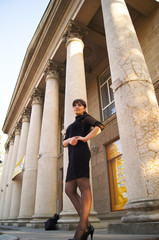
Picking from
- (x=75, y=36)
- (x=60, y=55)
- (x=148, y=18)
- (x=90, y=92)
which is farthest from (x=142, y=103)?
(x=90, y=92)

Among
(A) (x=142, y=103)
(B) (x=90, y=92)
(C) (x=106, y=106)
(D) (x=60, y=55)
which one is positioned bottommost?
(A) (x=142, y=103)

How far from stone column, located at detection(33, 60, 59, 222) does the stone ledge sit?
225 inches

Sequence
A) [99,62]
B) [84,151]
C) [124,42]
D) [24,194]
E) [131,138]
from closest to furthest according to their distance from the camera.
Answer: [84,151], [131,138], [124,42], [24,194], [99,62]

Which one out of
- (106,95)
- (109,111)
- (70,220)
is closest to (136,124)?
(70,220)

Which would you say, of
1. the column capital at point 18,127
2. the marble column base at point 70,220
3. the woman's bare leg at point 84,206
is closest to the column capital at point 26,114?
the column capital at point 18,127

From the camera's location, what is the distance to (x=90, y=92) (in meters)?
13.4

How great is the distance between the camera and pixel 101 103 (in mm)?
11969

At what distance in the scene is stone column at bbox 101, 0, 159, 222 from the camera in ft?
10.2

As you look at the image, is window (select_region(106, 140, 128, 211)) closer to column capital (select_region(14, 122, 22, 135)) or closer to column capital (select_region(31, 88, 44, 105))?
column capital (select_region(31, 88, 44, 105))

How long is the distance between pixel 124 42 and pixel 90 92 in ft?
28.1

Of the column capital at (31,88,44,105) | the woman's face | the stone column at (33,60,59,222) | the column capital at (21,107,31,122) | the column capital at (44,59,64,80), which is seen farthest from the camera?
the column capital at (21,107,31,122)

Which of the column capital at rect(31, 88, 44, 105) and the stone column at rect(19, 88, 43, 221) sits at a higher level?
the column capital at rect(31, 88, 44, 105)

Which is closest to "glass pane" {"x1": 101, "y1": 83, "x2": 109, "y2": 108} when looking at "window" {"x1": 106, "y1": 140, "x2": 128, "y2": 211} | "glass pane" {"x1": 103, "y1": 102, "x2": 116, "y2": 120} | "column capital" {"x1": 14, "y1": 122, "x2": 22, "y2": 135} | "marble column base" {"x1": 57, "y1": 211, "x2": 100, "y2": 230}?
"glass pane" {"x1": 103, "y1": 102, "x2": 116, "y2": 120}

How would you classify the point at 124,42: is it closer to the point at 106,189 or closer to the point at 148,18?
the point at 148,18
